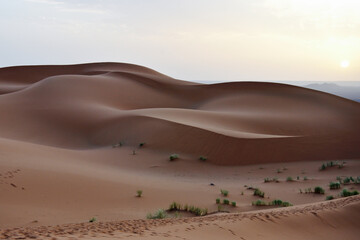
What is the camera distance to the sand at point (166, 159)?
6828mm

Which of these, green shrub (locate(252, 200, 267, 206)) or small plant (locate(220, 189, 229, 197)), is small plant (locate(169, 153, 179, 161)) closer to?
small plant (locate(220, 189, 229, 197))

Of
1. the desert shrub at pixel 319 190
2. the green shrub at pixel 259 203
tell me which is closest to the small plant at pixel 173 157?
the desert shrub at pixel 319 190

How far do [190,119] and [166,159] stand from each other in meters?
6.88

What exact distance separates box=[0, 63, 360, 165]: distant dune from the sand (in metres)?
0.08

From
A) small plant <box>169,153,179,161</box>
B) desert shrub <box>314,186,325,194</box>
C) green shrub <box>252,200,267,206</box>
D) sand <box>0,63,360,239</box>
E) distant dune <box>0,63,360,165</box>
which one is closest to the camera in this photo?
sand <box>0,63,360,239</box>

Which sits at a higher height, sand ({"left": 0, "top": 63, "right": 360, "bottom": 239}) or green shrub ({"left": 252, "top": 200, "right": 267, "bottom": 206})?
sand ({"left": 0, "top": 63, "right": 360, "bottom": 239})

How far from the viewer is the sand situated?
6828 millimetres

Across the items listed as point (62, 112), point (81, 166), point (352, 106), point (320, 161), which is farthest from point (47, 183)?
point (352, 106)

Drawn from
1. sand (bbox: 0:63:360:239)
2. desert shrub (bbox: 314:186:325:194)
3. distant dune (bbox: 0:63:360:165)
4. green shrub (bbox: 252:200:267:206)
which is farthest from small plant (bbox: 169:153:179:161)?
green shrub (bbox: 252:200:267:206)

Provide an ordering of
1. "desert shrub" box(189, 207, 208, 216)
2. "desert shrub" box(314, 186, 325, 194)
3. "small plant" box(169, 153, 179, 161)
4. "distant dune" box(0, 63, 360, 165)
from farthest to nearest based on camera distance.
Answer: "distant dune" box(0, 63, 360, 165)
"small plant" box(169, 153, 179, 161)
"desert shrub" box(314, 186, 325, 194)
"desert shrub" box(189, 207, 208, 216)

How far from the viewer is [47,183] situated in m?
9.97

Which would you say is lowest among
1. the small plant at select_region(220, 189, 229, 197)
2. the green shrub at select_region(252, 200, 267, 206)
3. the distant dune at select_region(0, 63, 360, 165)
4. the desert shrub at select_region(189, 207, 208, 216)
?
the desert shrub at select_region(189, 207, 208, 216)

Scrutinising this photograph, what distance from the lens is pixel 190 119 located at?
73.9ft

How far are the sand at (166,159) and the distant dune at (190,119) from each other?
0.08 m
